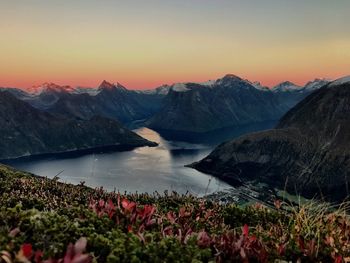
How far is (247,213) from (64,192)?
292 inches

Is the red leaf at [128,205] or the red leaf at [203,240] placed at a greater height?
the red leaf at [128,205]

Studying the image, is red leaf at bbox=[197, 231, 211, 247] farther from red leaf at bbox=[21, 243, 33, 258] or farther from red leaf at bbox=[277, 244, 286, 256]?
red leaf at bbox=[21, 243, 33, 258]

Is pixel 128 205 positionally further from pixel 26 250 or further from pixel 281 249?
pixel 26 250

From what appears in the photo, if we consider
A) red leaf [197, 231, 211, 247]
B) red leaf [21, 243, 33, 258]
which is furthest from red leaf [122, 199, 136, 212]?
red leaf [21, 243, 33, 258]

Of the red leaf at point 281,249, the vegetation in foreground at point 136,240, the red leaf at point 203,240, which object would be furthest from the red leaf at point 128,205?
the red leaf at point 281,249

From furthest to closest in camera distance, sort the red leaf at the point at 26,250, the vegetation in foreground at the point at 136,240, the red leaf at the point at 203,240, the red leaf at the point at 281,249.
→ the red leaf at the point at 281,249 → the red leaf at the point at 203,240 → the vegetation in foreground at the point at 136,240 → the red leaf at the point at 26,250

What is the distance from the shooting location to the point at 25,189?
17.0m

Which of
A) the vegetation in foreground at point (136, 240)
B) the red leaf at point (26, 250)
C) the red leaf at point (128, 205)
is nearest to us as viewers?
the red leaf at point (26, 250)

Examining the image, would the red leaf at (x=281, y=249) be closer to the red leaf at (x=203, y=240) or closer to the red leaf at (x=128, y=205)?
the red leaf at (x=203, y=240)

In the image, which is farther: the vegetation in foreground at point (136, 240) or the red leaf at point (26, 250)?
the vegetation in foreground at point (136, 240)

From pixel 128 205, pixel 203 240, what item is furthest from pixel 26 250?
pixel 128 205

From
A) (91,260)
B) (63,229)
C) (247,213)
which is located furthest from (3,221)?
(247,213)

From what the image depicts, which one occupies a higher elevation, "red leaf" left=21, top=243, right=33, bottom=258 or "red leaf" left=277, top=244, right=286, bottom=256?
"red leaf" left=21, top=243, right=33, bottom=258

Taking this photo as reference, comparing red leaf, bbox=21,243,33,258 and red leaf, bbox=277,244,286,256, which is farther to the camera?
red leaf, bbox=277,244,286,256
